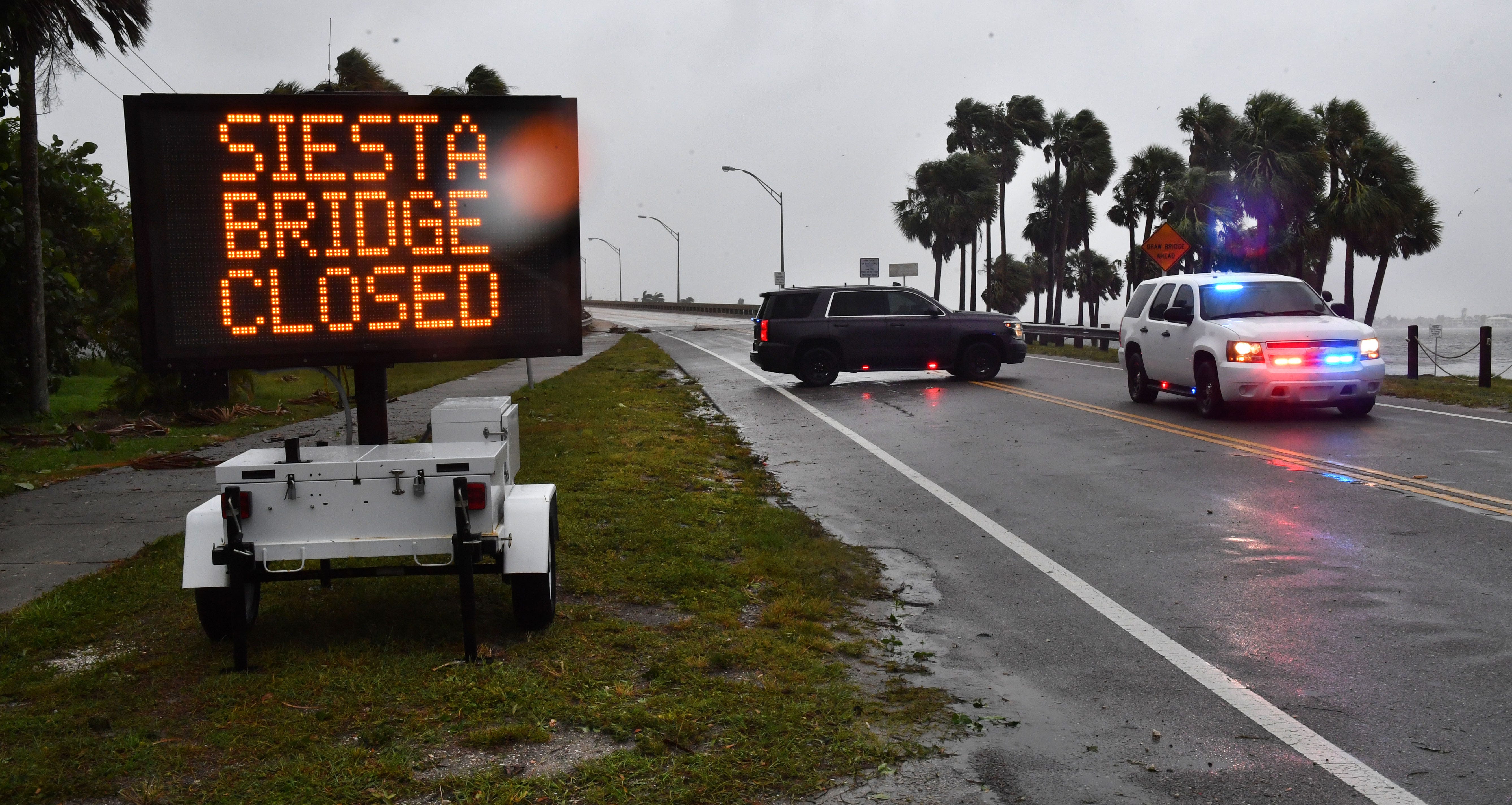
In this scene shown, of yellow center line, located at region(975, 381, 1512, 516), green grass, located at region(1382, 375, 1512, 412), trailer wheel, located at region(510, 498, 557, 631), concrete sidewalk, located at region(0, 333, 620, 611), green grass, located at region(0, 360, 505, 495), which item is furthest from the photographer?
green grass, located at region(1382, 375, 1512, 412)

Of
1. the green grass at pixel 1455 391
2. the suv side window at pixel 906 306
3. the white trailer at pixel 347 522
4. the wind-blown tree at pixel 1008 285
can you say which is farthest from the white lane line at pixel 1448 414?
the wind-blown tree at pixel 1008 285

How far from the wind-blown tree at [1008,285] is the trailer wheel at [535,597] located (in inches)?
2384

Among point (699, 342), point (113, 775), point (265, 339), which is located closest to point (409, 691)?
point (113, 775)

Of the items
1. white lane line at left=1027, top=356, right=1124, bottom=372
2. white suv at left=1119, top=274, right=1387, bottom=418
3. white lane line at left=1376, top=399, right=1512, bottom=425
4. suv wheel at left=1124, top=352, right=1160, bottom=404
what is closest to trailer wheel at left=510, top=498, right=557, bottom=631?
white suv at left=1119, top=274, right=1387, bottom=418

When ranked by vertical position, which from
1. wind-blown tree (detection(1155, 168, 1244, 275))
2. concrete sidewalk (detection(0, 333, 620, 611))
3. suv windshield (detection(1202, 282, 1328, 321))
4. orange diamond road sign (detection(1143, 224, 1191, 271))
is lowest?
concrete sidewalk (detection(0, 333, 620, 611))

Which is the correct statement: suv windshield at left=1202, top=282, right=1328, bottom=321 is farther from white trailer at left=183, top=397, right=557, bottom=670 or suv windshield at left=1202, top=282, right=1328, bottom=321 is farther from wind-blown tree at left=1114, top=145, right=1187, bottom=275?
wind-blown tree at left=1114, top=145, right=1187, bottom=275

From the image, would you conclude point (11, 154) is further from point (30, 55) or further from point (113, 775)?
point (113, 775)

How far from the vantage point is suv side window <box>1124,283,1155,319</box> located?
57.9 ft

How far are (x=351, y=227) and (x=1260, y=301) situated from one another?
12.6 metres

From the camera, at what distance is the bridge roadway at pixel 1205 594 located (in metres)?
4.39

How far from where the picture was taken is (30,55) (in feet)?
57.9

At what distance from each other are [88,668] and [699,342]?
4128cm

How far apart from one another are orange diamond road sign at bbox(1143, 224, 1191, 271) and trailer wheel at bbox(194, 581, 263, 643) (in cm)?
2691

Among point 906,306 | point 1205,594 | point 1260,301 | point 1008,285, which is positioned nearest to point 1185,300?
point 1260,301
